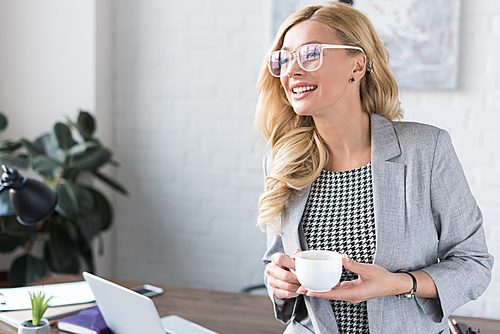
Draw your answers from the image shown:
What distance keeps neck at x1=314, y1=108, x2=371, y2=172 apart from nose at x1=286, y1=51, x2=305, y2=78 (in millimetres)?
165

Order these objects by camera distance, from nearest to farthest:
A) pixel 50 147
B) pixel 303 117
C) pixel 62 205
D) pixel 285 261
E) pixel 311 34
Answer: pixel 285 261 → pixel 311 34 → pixel 303 117 → pixel 62 205 → pixel 50 147

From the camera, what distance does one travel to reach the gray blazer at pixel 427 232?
121cm

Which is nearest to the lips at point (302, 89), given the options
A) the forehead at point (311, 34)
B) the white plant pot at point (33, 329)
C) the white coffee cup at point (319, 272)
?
the forehead at point (311, 34)

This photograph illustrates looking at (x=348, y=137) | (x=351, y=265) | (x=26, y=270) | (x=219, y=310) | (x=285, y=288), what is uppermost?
(x=348, y=137)

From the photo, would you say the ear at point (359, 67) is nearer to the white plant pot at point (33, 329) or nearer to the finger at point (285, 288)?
the finger at point (285, 288)

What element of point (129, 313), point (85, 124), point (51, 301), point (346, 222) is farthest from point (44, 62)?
point (346, 222)

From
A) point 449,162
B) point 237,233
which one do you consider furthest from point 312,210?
point 237,233

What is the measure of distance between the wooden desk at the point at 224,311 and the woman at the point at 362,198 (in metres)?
0.17

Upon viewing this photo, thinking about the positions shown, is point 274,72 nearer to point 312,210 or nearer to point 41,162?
point 312,210

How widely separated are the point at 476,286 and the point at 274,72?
2.56 feet

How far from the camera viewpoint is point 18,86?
2908mm

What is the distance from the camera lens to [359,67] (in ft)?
4.41

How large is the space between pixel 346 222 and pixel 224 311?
56 centimetres

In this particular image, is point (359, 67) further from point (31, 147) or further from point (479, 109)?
point (31, 147)
